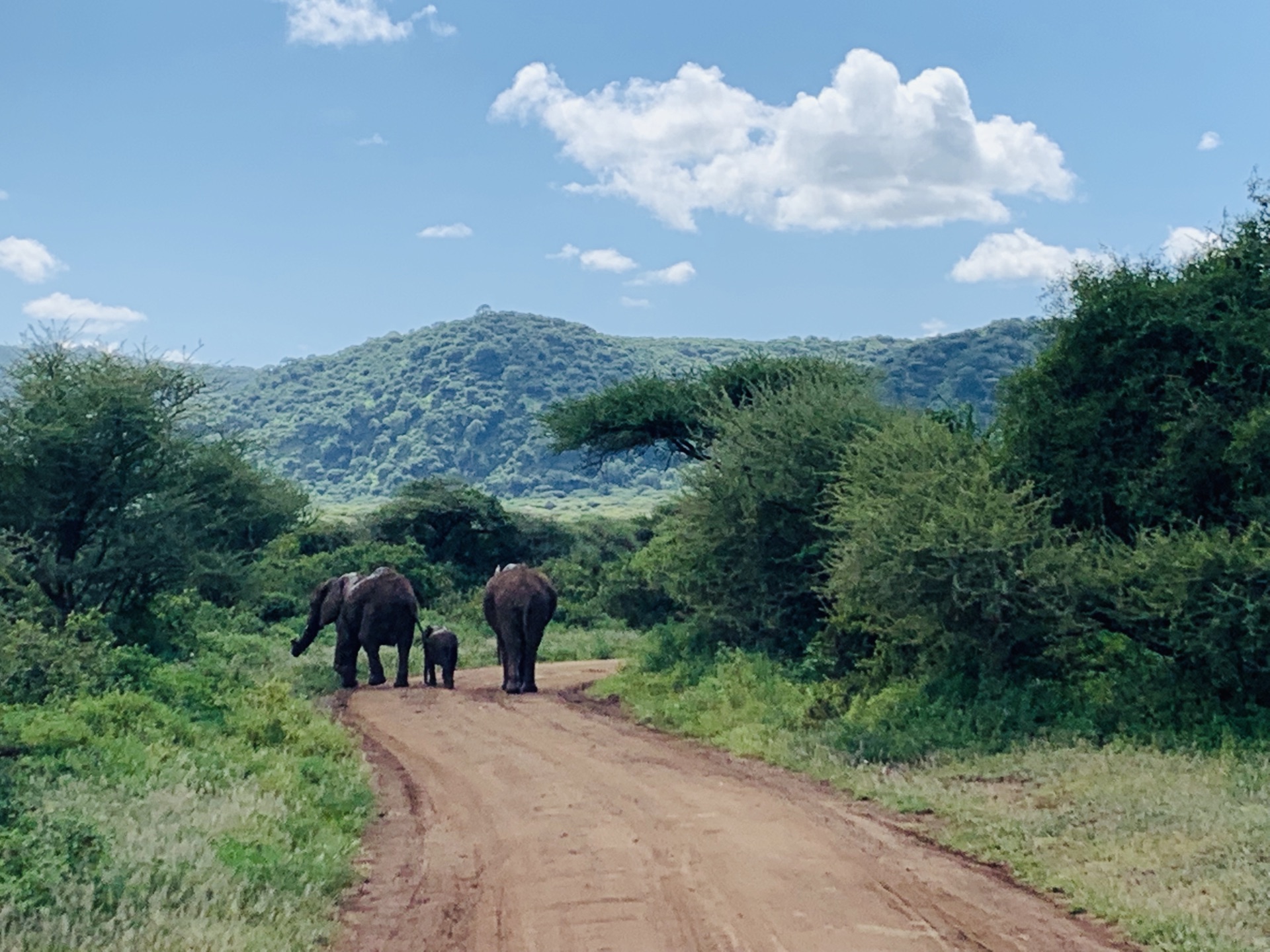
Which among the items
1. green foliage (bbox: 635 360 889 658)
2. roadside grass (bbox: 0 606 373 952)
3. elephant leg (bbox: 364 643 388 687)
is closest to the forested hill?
green foliage (bbox: 635 360 889 658)

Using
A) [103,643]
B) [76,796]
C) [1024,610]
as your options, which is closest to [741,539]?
[1024,610]

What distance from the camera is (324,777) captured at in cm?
1159

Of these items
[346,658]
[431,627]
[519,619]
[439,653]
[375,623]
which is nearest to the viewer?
[519,619]

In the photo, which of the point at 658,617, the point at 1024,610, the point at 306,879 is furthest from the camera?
the point at 658,617

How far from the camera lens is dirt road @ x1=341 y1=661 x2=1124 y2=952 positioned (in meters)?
7.14

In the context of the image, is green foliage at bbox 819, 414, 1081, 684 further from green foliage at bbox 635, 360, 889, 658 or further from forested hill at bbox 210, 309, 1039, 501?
forested hill at bbox 210, 309, 1039, 501

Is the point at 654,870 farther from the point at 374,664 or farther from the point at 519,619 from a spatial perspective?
the point at 374,664

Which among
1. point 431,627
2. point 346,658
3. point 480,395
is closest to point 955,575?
point 431,627

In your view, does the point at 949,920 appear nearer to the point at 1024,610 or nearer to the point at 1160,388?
the point at 1024,610

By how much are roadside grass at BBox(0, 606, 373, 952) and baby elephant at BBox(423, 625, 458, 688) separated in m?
5.92

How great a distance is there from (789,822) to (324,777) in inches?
171

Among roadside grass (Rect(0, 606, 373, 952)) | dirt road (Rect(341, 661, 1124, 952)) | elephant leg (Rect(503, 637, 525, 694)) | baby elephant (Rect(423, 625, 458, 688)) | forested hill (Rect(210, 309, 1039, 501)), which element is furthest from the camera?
forested hill (Rect(210, 309, 1039, 501))

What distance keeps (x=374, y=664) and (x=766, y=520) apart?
7703mm

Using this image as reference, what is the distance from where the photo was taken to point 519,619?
70.4 feet
